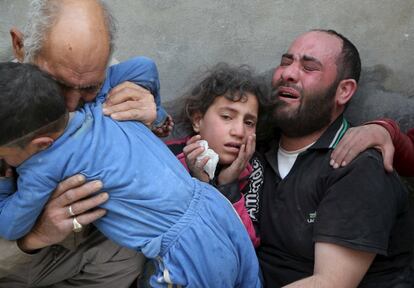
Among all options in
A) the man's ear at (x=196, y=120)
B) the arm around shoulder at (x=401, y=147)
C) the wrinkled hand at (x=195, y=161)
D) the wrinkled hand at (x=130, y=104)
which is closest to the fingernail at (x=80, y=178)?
the wrinkled hand at (x=130, y=104)

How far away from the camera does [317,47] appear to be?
2.85 meters

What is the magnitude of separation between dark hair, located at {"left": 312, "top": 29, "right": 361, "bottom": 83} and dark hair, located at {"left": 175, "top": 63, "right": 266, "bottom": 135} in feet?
1.33

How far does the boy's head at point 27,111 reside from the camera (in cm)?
183

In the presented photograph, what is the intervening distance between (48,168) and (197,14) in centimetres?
150

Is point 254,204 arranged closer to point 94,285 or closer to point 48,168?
point 94,285

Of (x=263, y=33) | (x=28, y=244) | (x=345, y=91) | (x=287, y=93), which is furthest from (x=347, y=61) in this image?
(x=28, y=244)

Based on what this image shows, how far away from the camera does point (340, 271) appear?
2.35 meters

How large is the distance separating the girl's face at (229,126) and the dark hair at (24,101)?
96 cm

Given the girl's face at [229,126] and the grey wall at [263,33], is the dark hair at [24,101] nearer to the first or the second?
the girl's face at [229,126]

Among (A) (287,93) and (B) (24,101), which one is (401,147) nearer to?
(A) (287,93)

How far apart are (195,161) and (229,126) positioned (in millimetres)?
241

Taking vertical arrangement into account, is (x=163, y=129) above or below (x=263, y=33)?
below

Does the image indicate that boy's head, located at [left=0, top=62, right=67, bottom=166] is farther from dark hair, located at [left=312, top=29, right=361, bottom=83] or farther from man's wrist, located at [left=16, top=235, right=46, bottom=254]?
dark hair, located at [left=312, top=29, right=361, bottom=83]

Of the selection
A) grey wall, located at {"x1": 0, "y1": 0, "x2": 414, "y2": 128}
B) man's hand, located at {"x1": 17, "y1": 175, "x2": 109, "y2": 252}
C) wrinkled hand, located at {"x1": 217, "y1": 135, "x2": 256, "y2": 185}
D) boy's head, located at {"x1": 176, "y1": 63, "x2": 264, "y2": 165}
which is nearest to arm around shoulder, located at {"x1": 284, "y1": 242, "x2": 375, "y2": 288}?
wrinkled hand, located at {"x1": 217, "y1": 135, "x2": 256, "y2": 185}
